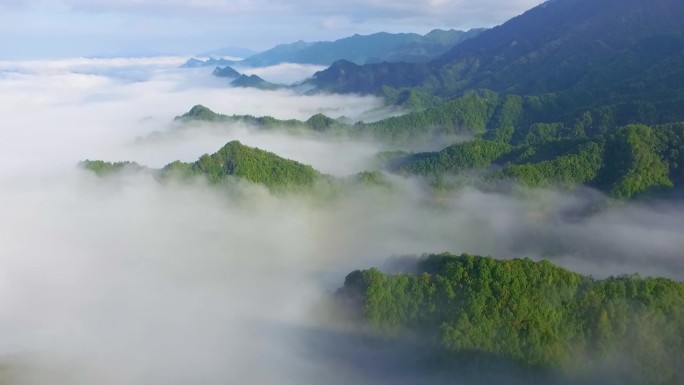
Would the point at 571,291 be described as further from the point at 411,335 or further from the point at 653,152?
the point at 653,152

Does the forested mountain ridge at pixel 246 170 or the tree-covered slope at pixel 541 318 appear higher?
the forested mountain ridge at pixel 246 170

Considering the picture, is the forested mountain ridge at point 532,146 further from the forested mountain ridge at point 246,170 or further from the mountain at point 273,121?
the forested mountain ridge at point 246,170

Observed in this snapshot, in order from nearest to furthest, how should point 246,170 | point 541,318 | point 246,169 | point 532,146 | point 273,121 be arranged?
point 541,318 → point 246,170 → point 246,169 → point 532,146 → point 273,121

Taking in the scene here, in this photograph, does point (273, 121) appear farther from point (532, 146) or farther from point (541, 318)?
point (541, 318)

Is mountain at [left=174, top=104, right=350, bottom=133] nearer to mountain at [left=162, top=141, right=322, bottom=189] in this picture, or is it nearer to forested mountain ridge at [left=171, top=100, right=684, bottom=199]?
forested mountain ridge at [left=171, top=100, right=684, bottom=199]

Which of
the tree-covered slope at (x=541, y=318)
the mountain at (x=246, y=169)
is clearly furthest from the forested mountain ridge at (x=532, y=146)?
the tree-covered slope at (x=541, y=318)

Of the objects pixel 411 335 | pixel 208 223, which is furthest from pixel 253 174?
pixel 411 335

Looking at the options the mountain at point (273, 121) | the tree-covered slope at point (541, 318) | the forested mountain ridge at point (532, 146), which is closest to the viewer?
the tree-covered slope at point (541, 318)

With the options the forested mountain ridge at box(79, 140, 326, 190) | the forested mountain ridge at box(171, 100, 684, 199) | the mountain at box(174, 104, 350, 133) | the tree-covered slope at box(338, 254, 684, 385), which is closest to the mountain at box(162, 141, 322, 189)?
the forested mountain ridge at box(79, 140, 326, 190)

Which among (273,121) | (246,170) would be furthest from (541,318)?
(273,121)
